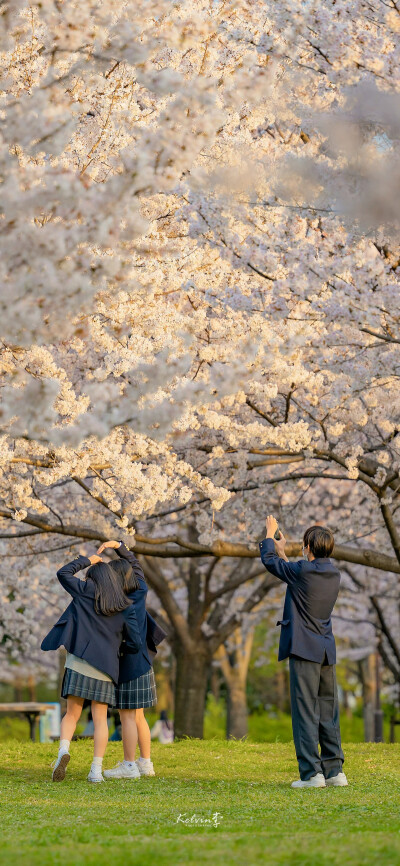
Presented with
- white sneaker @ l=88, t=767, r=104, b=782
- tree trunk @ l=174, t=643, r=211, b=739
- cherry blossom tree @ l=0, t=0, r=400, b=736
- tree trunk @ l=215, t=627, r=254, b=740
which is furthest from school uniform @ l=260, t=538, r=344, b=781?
tree trunk @ l=215, t=627, r=254, b=740

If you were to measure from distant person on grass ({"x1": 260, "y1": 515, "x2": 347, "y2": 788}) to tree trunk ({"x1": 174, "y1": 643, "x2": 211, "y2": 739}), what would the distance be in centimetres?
815

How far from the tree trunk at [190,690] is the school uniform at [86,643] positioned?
788 cm

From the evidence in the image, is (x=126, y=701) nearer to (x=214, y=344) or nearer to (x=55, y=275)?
(x=214, y=344)

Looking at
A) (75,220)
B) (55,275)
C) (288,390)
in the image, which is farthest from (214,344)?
(55,275)

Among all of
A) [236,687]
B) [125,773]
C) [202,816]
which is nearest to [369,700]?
[236,687]

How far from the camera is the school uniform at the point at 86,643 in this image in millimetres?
7109

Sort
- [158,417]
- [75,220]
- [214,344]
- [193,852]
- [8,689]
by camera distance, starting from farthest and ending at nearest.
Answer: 1. [8,689]
2. [214,344]
3. [158,417]
4. [75,220]
5. [193,852]

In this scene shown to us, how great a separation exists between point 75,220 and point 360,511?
1089 centimetres

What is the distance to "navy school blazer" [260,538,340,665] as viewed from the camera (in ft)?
22.0

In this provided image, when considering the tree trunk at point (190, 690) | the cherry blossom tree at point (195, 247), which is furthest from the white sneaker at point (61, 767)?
the tree trunk at point (190, 690)

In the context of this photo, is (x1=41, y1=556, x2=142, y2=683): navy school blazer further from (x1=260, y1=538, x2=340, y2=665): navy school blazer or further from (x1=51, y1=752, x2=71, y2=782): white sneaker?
(x1=260, y1=538, x2=340, y2=665): navy school blazer

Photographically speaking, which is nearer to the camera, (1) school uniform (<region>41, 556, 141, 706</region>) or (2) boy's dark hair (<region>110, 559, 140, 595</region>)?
(1) school uniform (<region>41, 556, 141, 706</region>)

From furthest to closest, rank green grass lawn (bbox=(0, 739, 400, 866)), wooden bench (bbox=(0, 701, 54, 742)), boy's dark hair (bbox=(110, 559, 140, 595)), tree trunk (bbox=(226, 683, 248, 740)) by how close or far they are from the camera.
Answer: tree trunk (bbox=(226, 683, 248, 740)) → wooden bench (bbox=(0, 701, 54, 742)) → boy's dark hair (bbox=(110, 559, 140, 595)) → green grass lawn (bbox=(0, 739, 400, 866))

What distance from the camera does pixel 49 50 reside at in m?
5.36
